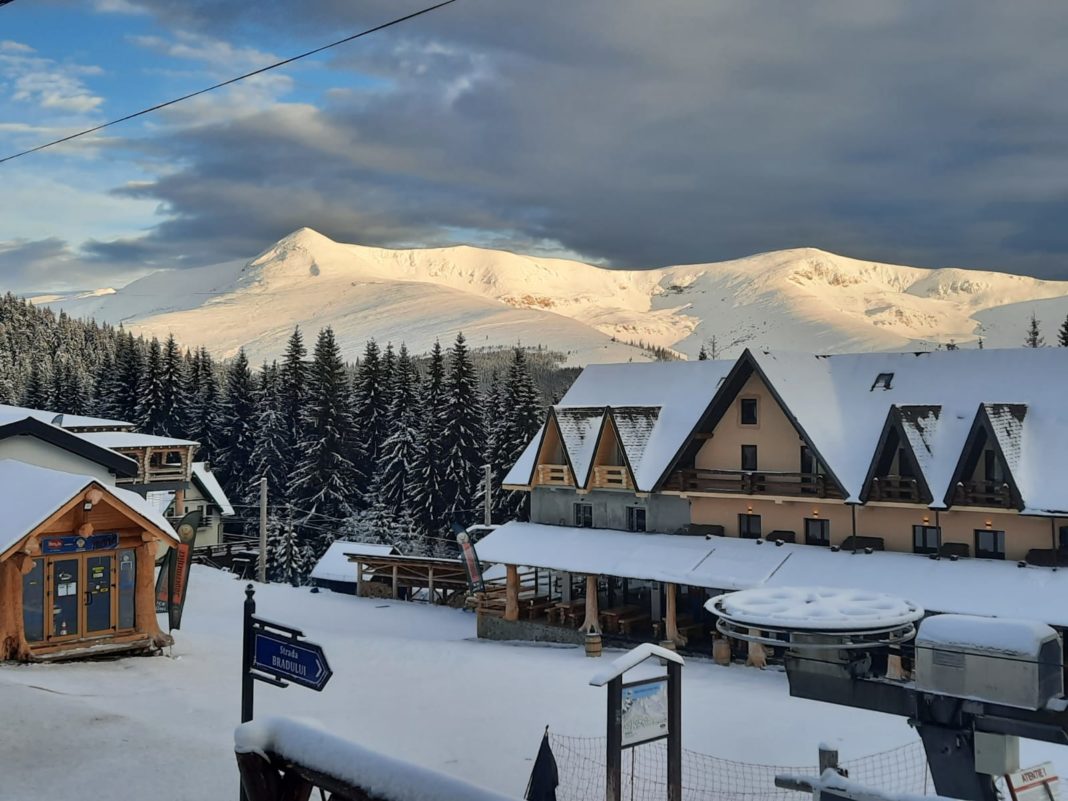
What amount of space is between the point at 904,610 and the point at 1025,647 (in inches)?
205

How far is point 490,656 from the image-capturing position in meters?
29.7

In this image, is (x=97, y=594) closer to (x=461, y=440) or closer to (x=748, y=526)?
(x=748, y=526)

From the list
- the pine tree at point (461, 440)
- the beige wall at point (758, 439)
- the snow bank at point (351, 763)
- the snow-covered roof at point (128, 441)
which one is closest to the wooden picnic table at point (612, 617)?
the beige wall at point (758, 439)

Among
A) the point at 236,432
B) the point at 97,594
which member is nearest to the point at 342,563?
the point at 236,432

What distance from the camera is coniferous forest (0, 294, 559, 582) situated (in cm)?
6122

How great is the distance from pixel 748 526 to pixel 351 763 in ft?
98.6

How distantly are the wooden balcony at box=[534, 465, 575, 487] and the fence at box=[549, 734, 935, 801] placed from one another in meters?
18.1

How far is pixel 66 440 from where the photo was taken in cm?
2561

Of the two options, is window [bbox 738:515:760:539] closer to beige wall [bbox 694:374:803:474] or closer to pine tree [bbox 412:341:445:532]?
beige wall [bbox 694:374:803:474]

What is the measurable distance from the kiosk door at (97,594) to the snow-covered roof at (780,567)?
1511 centimetres

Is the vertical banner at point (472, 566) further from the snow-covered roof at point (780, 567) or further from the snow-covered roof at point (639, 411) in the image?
the snow-covered roof at point (639, 411)

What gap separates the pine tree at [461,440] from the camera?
202ft

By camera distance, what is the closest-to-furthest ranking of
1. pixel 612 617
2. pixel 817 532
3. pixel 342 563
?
pixel 817 532 → pixel 612 617 → pixel 342 563

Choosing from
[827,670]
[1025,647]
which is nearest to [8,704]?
[827,670]
